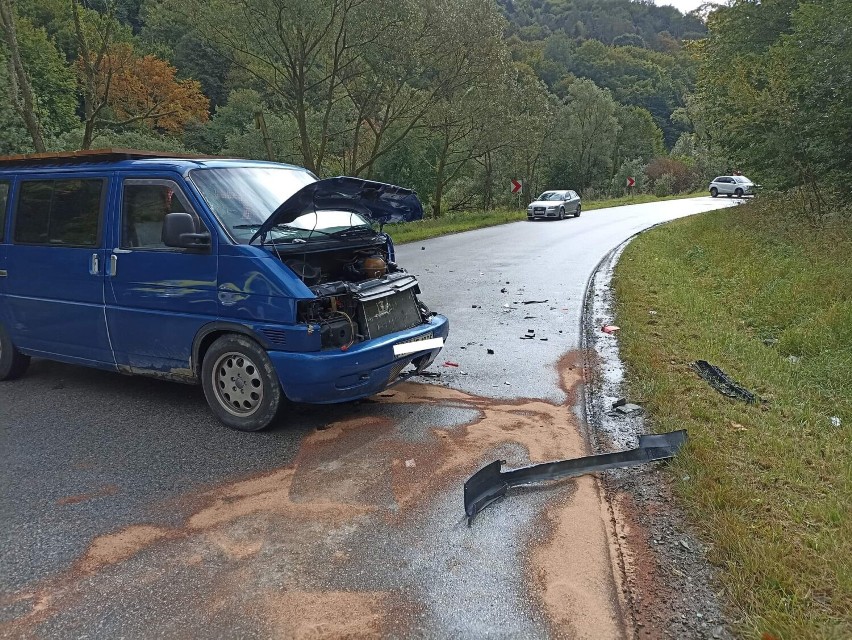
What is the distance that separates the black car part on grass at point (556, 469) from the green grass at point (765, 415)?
19cm

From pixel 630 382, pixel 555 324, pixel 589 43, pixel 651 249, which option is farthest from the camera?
pixel 589 43

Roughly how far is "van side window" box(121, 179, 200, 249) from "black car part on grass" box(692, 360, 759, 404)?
4633 mm

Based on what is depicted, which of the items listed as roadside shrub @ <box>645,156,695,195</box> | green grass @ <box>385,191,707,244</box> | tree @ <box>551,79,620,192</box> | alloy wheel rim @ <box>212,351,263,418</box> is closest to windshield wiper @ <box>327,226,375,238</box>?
alloy wheel rim @ <box>212,351,263,418</box>

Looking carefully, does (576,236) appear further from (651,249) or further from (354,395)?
(354,395)

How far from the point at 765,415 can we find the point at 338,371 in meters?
3.27

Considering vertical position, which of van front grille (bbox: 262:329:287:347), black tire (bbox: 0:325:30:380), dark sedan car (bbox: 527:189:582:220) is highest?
dark sedan car (bbox: 527:189:582:220)

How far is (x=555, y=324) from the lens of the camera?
873cm

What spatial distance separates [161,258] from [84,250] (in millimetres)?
920

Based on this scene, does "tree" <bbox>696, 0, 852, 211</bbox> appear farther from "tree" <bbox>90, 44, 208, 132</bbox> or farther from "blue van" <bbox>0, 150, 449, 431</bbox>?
"tree" <bbox>90, 44, 208, 132</bbox>

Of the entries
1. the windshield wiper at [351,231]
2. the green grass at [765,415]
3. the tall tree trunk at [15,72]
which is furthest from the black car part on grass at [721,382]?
the tall tree trunk at [15,72]

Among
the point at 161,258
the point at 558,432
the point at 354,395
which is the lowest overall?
the point at 558,432

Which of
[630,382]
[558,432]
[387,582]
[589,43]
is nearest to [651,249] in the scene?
[630,382]

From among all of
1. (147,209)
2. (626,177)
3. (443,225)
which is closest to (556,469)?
(147,209)

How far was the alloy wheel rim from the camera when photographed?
15.9ft
